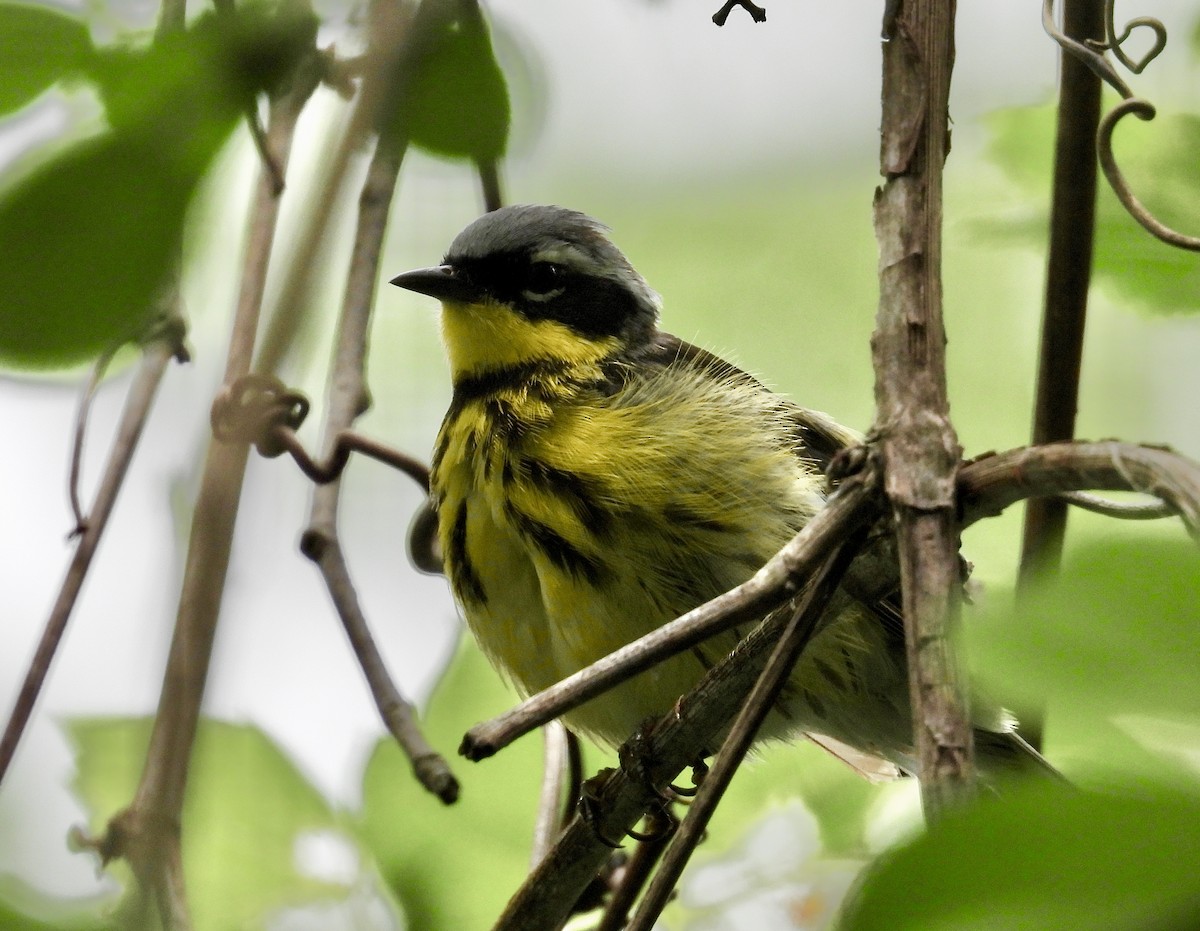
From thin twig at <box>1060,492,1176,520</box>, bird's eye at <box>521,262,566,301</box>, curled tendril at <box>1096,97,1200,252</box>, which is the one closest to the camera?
thin twig at <box>1060,492,1176,520</box>

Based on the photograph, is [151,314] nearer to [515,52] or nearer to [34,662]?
[34,662]

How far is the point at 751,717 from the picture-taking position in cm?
134

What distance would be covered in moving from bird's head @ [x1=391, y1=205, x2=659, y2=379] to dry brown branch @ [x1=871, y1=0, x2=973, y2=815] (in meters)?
1.73

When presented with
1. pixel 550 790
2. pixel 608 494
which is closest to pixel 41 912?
pixel 550 790

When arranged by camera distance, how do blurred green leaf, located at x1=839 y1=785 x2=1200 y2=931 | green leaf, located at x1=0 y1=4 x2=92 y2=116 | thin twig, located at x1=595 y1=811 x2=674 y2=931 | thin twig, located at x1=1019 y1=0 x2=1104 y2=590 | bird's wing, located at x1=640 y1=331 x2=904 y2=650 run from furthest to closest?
→ bird's wing, located at x1=640 y1=331 x2=904 y2=650
thin twig, located at x1=595 y1=811 x2=674 y2=931
thin twig, located at x1=1019 y1=0 x2=1104 y2=590
green leaf, located at x1=0 y1=4 x2=92 y2=116
blurred green leaf, located at x1=839 y1=785 x2=1200 y2=931

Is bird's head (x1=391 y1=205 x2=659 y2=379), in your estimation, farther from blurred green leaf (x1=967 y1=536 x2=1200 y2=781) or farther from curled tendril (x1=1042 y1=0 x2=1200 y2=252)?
blurred green leaf (x1=967 y1=536 x2=1200 y2=781)

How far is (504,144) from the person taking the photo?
6.70ft

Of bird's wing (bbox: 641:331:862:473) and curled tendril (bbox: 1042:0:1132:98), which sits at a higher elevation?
curled tendril (bbox: 1042:0:1132:98)

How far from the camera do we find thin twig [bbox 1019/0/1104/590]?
7.04 feet

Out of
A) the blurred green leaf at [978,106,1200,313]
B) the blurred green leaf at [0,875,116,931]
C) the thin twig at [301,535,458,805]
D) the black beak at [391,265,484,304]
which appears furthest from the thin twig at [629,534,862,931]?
the black beak at [391,265,484,304]

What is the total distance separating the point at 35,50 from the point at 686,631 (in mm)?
955

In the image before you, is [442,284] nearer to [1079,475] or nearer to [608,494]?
[608,494]

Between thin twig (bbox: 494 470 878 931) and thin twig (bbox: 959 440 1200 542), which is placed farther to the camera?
thin twig (bbox: 494 470 878 931)

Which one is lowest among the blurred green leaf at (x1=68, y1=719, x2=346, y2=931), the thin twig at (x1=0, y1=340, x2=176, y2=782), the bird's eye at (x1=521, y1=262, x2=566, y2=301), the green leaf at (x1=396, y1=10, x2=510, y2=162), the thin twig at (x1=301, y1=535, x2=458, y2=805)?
the blurred green leaf at (x1=68, y1=719, x2=346, y2=931)
